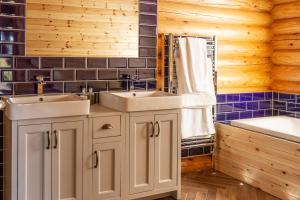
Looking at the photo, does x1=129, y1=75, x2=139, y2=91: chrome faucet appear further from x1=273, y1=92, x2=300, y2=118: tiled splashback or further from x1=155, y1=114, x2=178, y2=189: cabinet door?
x1=273, y1=92, x2=300, y2=118: tiled splashback

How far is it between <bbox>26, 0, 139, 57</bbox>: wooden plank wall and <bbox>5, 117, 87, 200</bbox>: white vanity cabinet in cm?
83

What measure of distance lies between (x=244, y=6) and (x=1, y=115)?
123 inches

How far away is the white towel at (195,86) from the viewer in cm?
415

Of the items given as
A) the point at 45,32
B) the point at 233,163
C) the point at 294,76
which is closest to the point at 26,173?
the point at 45,32

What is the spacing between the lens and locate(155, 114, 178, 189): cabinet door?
11.5 feet

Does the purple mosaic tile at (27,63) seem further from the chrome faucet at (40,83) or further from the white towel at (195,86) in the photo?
the white towel at (195,86)

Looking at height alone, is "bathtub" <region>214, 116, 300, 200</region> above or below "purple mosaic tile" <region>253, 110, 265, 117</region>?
below

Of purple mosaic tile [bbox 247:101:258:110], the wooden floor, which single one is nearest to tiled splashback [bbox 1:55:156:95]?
the wooden floor

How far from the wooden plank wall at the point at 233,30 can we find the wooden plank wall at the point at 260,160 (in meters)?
A: 0.69

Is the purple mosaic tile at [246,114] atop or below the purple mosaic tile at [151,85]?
below

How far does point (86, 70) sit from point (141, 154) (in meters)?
0.99

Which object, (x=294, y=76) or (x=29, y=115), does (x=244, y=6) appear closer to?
(x=294, y=76)

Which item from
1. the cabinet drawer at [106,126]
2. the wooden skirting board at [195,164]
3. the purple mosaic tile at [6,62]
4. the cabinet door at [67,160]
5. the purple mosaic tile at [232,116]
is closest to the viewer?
the cabinet door at [67,160]

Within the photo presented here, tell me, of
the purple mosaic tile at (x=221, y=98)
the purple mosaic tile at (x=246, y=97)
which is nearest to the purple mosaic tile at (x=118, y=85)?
the purple mosaic tile at (x=221, y=98)
